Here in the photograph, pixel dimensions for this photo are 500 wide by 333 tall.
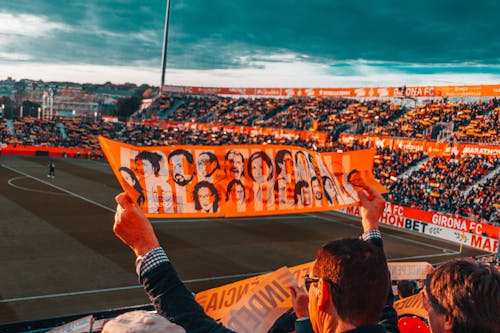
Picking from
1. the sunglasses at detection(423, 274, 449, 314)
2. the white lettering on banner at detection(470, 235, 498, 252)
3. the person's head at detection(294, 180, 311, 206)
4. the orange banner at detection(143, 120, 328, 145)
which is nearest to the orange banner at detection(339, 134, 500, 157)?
the orange banner at detection(143, 120, 328, 145)

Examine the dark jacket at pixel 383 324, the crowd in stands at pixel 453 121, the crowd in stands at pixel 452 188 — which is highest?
the crowd in stands at pixel 453 121

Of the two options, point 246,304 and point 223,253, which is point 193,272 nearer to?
point 223,253

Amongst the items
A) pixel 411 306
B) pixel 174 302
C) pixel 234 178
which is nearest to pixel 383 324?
pixel 174 302

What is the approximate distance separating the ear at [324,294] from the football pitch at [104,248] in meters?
12.4

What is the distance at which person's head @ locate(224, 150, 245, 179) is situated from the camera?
21.3ft

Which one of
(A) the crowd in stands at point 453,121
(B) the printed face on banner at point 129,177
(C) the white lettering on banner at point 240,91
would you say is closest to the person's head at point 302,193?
(B) the printed face on banner at point 129,177

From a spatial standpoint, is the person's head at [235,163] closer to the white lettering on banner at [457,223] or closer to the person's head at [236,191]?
the person's head at [236,191]

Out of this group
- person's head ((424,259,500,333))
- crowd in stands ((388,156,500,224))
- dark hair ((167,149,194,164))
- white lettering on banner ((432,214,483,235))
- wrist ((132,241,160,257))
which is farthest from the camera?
crowd in stands ((388,156,500,224))

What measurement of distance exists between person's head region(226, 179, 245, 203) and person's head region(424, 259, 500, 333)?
4.29 metres

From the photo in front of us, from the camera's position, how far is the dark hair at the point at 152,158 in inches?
210

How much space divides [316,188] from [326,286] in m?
5.15

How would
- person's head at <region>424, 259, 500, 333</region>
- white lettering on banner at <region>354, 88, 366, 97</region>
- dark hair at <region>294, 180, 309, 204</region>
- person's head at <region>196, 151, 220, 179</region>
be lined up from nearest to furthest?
person's head at <region>424, 259, 500, 333</region> < person's head at <region>196, 151, 220, 179</region> < dark hair at <region>294, 180, 309, 204</region> < white lettering on banner at <region>354, 88, 366, 97</region>

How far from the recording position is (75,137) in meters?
74.5

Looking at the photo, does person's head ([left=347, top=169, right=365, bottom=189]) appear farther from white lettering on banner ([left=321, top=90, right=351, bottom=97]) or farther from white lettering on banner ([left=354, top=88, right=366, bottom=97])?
white lettering on banner ([left=321, top=90, right=351, bottom=97])
